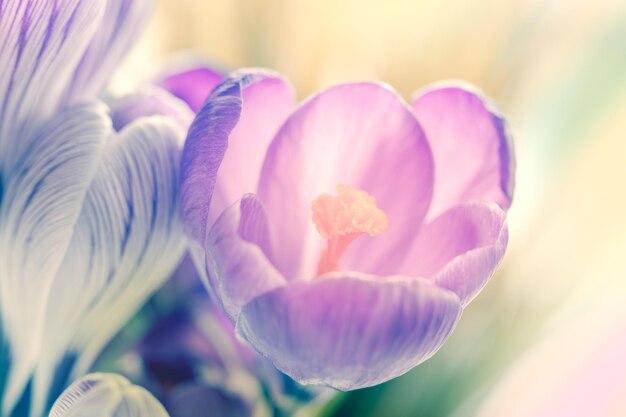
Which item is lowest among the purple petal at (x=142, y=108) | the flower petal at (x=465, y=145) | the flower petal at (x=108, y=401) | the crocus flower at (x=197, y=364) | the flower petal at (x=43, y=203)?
the crocus flower at (x=197, y=364)

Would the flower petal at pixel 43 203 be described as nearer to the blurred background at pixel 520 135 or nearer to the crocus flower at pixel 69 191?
the crocus flower at pixel 69 191

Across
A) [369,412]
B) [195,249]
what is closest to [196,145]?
[195,249]

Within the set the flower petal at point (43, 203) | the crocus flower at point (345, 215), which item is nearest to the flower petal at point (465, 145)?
the crocus flower at point (345, 215)

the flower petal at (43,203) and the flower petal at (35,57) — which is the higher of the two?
the flower petal at (35,57)

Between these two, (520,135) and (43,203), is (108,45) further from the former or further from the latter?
(520,135)

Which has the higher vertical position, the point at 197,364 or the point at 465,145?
the point at 465,145

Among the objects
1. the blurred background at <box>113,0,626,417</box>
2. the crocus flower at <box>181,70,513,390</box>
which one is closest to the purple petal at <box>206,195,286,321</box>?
the crocus flower at <box>181,70,513,390</box>

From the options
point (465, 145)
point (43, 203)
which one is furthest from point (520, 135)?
point (43, 203)
